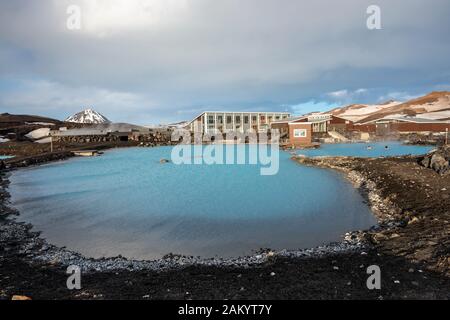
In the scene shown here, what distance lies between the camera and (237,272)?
7.54 m

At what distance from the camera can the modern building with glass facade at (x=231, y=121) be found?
8038 centimetres

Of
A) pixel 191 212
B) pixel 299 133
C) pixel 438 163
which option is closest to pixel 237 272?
pixel 191 212

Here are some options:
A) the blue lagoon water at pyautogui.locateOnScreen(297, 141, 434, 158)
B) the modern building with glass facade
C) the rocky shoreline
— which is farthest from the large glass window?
the rocky shoreline

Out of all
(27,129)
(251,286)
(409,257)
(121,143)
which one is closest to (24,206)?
(251,286)

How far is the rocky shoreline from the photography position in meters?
6.26

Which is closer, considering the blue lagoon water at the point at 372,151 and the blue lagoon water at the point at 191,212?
the blue lagoon water at the point at 191,212

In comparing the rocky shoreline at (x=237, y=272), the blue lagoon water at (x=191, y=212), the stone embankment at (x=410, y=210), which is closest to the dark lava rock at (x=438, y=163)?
the stone embankment at (x=410, y=210)

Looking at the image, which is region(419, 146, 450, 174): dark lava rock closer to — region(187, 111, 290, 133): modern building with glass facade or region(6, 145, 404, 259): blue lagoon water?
region(6, 145, 404, 259): blue lagoon water

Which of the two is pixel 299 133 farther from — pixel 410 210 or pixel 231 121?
pixel 410 210

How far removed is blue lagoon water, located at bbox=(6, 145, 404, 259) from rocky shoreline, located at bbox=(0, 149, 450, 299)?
104cm

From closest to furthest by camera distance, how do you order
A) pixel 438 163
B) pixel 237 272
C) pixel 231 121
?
1. pixel 237 272
2. pixel 438 163
3. pixel 231 121

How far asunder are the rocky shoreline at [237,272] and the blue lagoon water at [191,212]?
3.43 feet

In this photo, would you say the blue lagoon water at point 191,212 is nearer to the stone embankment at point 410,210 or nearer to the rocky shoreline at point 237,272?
the stone embankment at point 410,210

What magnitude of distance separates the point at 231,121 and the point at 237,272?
75548 millimetres
